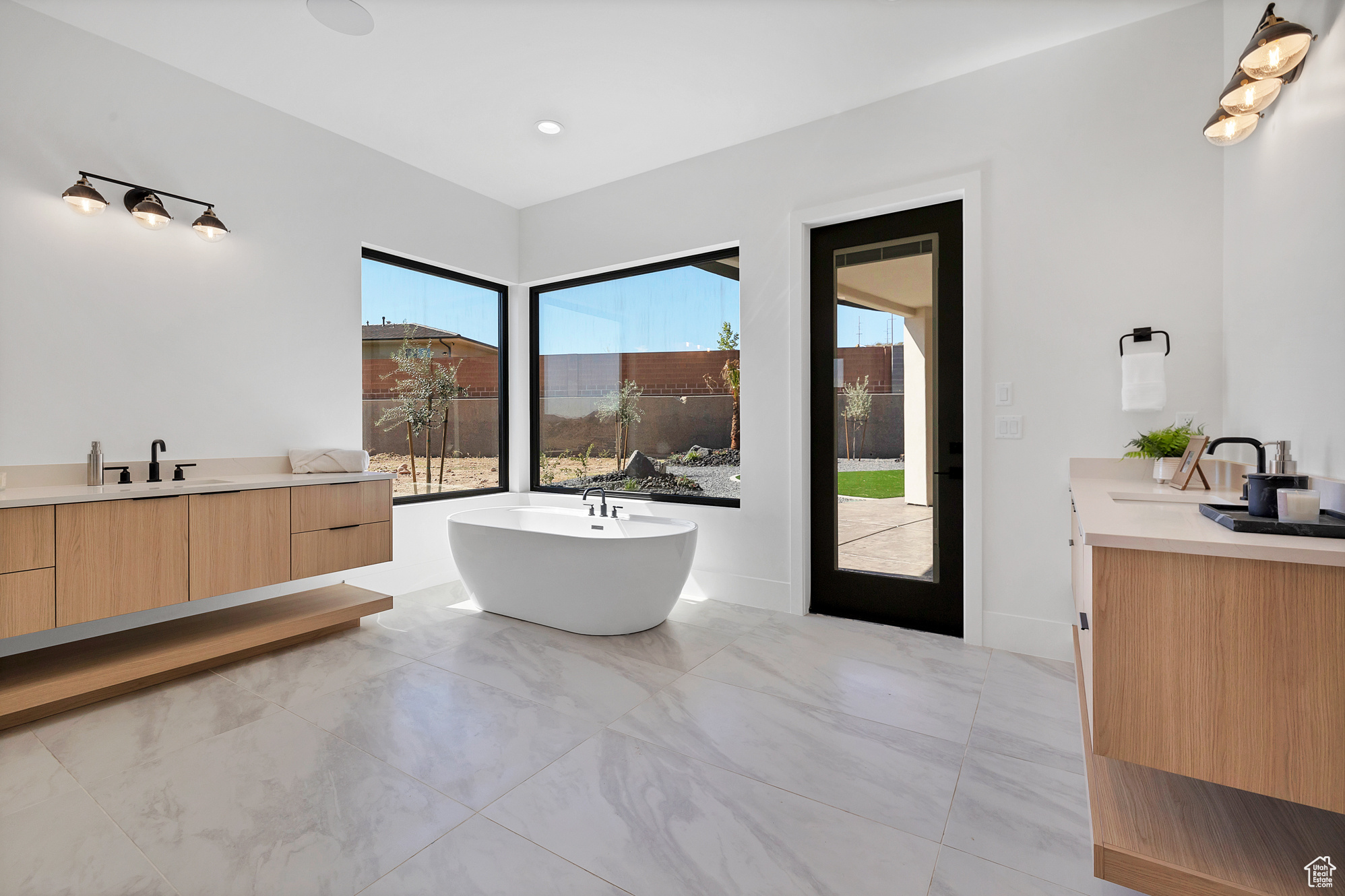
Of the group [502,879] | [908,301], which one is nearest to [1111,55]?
[908,301]

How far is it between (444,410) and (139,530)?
204cm

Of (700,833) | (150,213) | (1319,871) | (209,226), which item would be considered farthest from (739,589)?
(150,213)

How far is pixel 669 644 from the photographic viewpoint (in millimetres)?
3043

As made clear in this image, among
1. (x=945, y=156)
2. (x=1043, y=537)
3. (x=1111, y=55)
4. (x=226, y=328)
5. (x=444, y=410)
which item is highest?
(x=1111, y=55)

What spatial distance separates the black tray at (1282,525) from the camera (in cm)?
Answer: 111

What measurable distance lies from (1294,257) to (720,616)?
2761 mm

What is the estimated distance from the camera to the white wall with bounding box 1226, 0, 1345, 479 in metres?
1.50

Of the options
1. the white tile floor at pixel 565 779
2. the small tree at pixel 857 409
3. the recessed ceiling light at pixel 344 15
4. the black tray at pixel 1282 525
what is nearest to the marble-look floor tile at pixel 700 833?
the white tile floor at pixel 565 779

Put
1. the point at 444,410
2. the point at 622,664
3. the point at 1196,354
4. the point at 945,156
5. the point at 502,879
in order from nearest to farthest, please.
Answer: the point at 502,879 → the point at 1196,354 → the point at 622,664 → the point at 945,156 → the point at 444,410

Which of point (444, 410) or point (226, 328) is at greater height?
point (226, 328)

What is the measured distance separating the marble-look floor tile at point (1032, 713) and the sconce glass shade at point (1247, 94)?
2059 mm

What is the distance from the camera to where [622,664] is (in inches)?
109

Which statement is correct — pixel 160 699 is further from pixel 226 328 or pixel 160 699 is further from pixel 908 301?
pixel 908 301

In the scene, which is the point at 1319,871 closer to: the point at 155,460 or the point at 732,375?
the point at 732,375
